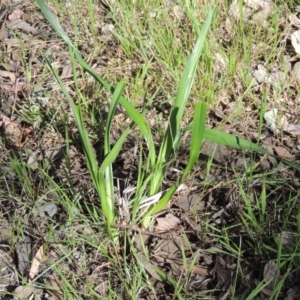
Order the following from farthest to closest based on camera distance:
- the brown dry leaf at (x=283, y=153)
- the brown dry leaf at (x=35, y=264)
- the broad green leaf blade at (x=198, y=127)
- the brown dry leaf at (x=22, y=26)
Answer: the brown dry leaf at (x=22, y=26)
the brown dry leaf at (x=283, y=153)
the brown dry leaf at (x=35, y=264)
the broad green leaf blade at (x=198, y=127)

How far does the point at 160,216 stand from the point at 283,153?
460 millimetres

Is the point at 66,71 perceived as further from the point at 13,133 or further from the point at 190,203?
the point at 190,203

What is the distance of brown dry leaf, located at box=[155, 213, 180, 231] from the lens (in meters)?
1.70

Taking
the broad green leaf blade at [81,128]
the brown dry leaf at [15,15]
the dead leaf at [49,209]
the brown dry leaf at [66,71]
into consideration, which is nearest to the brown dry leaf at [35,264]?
the dead leaf at [49,209]

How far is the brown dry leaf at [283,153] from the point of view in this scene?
1.83 metres

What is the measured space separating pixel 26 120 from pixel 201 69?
25.3 inches

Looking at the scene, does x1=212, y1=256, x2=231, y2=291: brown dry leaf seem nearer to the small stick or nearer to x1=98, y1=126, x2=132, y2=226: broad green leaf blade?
the small stick

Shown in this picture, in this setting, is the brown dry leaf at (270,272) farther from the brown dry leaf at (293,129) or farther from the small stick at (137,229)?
the brown dry leaf at (293,129)

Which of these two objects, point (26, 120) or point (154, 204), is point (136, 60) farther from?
point (154, 204)

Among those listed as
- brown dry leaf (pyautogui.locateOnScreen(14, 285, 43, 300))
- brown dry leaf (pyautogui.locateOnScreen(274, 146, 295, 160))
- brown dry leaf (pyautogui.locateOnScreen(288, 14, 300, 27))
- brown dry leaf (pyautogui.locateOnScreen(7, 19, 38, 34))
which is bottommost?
brown dry leaf (pyautogui.locateOnScreen(14, 285, 43, 300))

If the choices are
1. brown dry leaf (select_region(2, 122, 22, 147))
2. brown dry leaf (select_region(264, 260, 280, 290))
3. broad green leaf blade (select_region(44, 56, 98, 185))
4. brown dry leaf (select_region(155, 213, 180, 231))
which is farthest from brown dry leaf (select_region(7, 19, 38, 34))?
brown dry leaf (select_region(264, 260, 280, 290))

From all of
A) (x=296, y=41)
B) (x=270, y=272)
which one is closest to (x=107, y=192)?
(x=270, y=272)

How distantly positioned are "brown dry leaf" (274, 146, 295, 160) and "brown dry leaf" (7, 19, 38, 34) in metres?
1.14

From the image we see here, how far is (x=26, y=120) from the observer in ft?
6.60
